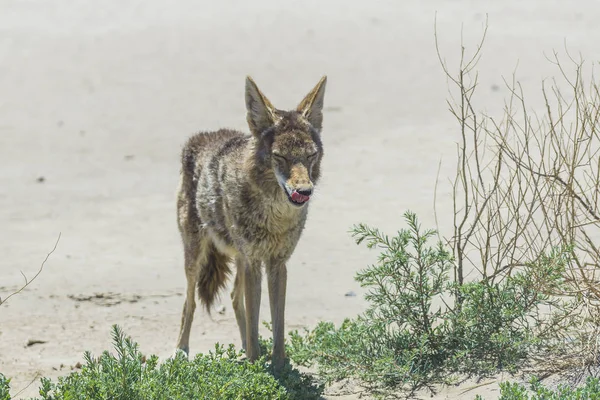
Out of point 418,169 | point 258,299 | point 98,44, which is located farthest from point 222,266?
point 98,44

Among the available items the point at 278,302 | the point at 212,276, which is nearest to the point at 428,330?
the point at 278,302

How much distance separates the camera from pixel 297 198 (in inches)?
264

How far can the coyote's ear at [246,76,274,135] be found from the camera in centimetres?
734

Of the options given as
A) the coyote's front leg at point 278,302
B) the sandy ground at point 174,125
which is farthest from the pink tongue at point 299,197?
the sandy ground at point 174,125

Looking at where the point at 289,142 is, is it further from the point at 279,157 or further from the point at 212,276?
the point at 212,276

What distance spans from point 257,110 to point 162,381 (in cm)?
229

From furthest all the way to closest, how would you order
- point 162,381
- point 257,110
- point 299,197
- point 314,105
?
point 314,105, point 257,110, point 299,197, point 162,381

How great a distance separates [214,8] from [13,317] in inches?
474

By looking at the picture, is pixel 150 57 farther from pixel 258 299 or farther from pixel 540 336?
pixel 540 336

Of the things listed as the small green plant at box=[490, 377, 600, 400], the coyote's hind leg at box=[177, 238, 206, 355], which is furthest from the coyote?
the small green plant at box=[490, 377, 600, 400]

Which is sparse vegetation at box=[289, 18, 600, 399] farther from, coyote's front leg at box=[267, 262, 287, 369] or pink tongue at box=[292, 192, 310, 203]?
pink tongue at box=[292, 192, 310, 203]

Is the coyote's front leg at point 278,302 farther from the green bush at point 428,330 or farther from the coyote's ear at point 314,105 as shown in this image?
the coyote's ear at point 314,105

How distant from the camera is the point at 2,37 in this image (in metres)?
19.3

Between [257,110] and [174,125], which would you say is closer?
[257,110]
